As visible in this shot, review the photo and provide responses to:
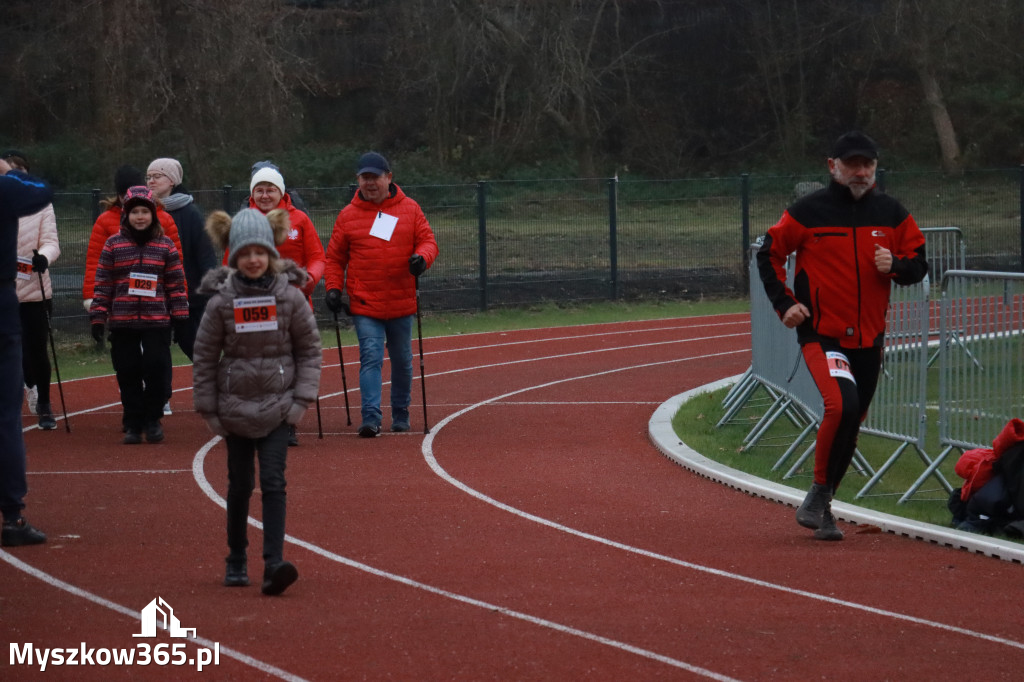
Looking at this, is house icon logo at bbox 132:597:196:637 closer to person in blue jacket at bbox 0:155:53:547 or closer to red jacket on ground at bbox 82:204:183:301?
person in blue jacket at bbox 0:155:53:547

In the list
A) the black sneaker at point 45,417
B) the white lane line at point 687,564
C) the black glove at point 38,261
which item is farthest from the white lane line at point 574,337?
the black glove at point 38,261

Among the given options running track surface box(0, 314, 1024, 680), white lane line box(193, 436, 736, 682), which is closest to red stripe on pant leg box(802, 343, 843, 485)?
running track surface box(0, 314, 1024, 680)

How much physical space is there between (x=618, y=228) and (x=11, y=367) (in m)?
17.5

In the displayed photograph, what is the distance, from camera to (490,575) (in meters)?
7.09

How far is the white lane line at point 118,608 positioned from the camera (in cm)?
555

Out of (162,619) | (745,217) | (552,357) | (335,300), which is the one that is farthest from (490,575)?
(745,217)

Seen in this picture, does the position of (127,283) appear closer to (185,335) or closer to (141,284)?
(141,284)

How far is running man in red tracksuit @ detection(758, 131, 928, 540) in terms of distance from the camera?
7727 mm

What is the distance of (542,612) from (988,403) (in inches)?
131

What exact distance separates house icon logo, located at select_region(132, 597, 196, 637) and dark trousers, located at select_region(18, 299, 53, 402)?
6.08 m

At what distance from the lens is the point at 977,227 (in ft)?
86.4

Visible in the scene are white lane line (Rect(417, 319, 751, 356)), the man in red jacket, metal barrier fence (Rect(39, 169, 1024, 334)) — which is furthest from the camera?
metal barrier fence (Rect(39, 169, 1024, 334))

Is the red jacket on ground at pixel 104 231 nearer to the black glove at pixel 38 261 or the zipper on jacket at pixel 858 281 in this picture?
the black glove at pixel 38 261

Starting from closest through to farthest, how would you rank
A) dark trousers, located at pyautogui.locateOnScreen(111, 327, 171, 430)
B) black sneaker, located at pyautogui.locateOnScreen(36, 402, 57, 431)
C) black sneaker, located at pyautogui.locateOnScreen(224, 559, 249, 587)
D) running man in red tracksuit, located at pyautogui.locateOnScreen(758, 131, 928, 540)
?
black sneaker, located at pyautogui.locateOnScreen(224, 559, 249, 587) < running man in red tracksuit, located at pyautogui.locateOnScreen(758, 131, 928, 540) < dark trousers, located at pyautogui.locateOnScreen(111, 327, 171, 430) < black sneaker, located at pyautogui.locateOnScreen(36, 402, 57, 431)
